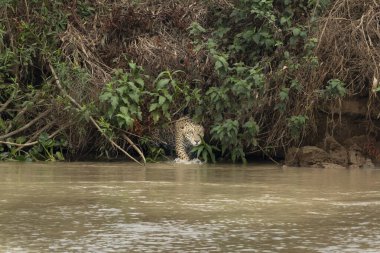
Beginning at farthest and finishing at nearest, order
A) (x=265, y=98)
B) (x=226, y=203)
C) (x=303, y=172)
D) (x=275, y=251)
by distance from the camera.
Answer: (x=265, y=98)
(x=303, y=172)
(x=226, y=203)
(x=275, y=251)

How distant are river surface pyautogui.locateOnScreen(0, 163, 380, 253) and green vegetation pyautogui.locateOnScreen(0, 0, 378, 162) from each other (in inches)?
49.3

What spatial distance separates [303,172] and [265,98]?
153 cm

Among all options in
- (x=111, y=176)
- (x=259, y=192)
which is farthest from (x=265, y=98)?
(x=259, y=192)

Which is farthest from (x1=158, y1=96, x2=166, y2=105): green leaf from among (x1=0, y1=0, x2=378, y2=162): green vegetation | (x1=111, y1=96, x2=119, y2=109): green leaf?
(x1=111, y1=96, x2=119, y2=109): green leaf

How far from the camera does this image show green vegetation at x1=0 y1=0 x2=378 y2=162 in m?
11.4

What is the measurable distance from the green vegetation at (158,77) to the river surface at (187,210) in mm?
1252

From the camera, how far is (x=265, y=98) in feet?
37.6

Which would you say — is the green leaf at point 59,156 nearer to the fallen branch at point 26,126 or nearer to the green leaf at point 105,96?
the fallen branch at point 26,126

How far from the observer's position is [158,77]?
1168 centimetres

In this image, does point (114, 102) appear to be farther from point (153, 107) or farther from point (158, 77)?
point (158, 77)

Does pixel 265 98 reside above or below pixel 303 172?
above

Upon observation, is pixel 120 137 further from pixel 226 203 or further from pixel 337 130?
pixel 226 203

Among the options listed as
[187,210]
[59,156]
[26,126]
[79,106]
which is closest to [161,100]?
[79,106]

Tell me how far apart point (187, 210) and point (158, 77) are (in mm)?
4982
